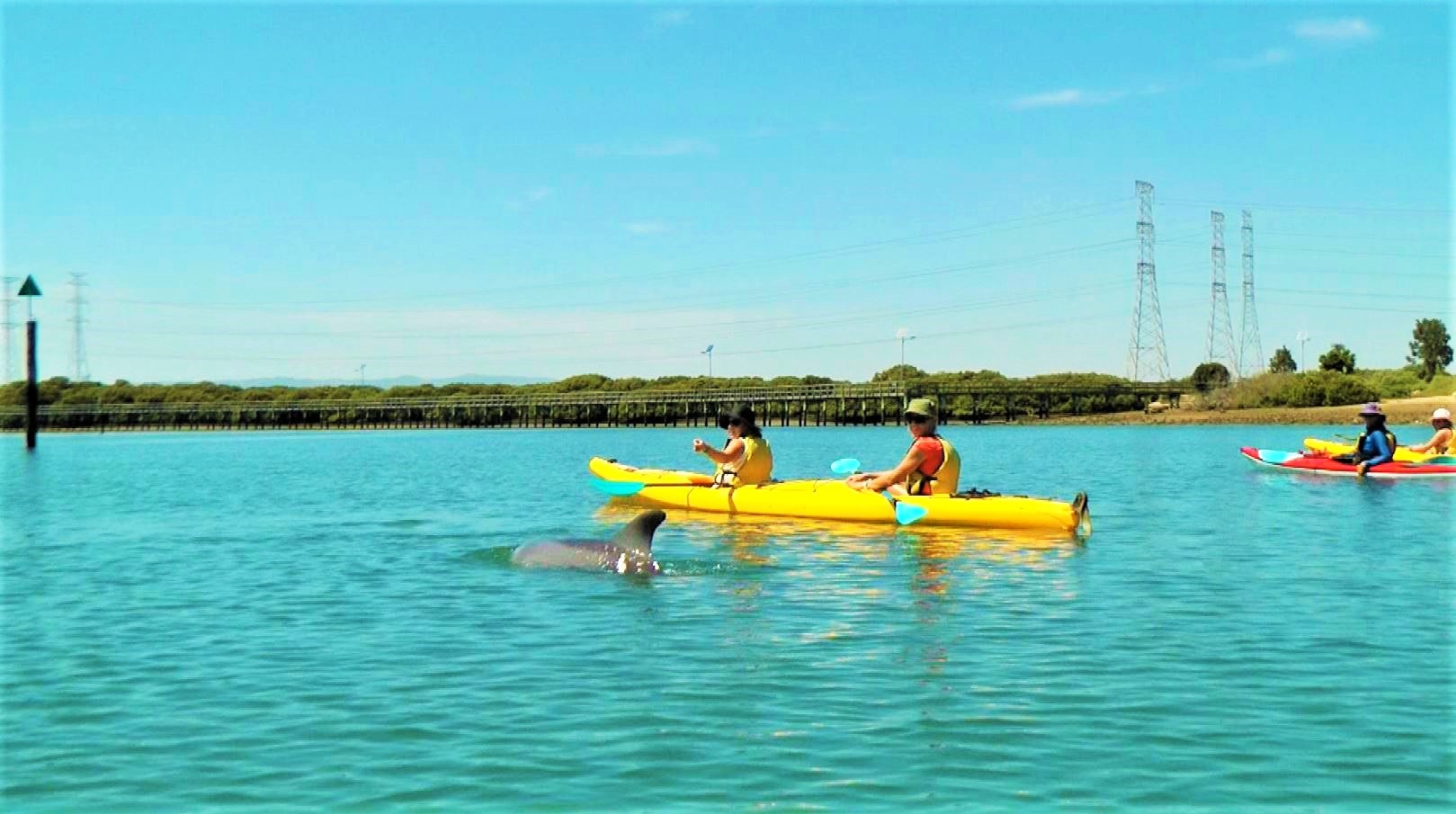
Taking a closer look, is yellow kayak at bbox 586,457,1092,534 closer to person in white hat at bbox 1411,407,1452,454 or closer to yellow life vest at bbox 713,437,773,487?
yellow life vest at bbox 713,437,773,487

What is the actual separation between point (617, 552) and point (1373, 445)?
875 inches

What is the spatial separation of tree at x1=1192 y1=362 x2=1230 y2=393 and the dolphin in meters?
102

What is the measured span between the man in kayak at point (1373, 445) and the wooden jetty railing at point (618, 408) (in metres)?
80.5

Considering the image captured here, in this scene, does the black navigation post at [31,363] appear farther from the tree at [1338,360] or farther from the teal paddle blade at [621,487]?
the tree at [1338,360]

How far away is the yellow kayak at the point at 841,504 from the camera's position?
65.5 ft

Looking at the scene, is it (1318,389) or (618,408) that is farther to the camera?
(618,408)

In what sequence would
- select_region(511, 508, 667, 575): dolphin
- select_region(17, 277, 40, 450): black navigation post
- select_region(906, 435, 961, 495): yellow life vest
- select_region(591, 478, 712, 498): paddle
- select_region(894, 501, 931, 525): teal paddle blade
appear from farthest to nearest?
select_region(17, 277, 40, 450): black navigation post
select_region(591, 478, 712, 498): paddle
select_region(906, 435, 961, 495): yellow life vest
select_region(894, 501, 931, 525): teal paddle blade
select_region(511, 508, 667, 575): dolphin

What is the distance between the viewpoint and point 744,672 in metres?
10.7

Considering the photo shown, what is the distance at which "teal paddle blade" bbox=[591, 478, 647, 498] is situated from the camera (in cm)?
2711

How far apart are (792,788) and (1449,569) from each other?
1232cm

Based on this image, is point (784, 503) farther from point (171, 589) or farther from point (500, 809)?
point (500, 809)

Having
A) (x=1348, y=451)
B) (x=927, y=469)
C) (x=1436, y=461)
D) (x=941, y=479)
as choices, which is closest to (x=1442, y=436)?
(x=1436, y=461)

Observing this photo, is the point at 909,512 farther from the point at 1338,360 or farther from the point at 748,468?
the point at 1338,360

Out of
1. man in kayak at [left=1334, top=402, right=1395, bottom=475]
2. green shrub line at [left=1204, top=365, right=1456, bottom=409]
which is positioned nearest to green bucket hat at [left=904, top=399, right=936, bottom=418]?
man in kayak at [left=1334, top=402, right=1395, bottom=475]
